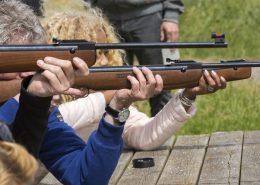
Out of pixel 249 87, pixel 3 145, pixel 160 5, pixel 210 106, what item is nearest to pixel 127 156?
pixel 160 5

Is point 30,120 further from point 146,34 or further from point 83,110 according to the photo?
point 146,34

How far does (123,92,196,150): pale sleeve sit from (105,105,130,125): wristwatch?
3.86 ft

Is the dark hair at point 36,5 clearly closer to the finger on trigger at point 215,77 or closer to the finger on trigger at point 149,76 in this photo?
the finger on trigger at point 215,77

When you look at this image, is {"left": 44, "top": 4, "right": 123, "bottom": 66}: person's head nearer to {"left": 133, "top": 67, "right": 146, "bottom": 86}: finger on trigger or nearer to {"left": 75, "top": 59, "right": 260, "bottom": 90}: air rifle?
{"left": 75, "top": 59, "right": 260, "bottom": 90}: air rifle

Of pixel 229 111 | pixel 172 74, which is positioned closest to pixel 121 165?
pixel 172 74

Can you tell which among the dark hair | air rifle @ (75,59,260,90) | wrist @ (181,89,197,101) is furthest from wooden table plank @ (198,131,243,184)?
the dark hair

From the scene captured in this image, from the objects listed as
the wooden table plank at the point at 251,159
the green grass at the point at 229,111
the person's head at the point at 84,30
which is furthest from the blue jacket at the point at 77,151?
the green grass at the point at 229,111

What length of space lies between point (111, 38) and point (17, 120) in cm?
182

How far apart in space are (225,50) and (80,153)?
26.1ft

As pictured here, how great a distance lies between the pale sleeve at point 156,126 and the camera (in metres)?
4.30

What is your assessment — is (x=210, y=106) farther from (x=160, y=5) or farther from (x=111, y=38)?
(x=111, y=38)

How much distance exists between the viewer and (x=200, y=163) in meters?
4.16

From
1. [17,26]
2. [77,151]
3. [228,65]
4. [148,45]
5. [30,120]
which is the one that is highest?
[17,26]

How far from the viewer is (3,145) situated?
6.60 feet
